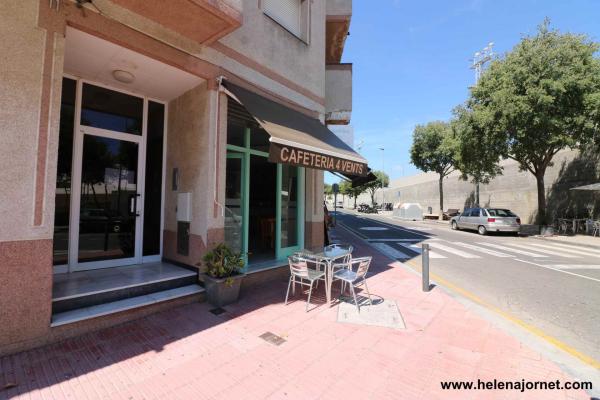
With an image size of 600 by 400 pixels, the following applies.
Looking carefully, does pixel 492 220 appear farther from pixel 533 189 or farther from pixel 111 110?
pixel 111 110

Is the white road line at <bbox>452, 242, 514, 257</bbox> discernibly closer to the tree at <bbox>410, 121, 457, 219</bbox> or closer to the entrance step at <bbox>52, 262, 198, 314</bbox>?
the entrance step at <bbox>52, 262, 198, 314</bbox>

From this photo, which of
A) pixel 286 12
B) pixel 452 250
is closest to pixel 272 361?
pixel 286 12

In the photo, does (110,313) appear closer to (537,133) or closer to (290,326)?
(290,326)

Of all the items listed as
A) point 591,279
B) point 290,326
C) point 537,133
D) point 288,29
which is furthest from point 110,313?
point 537,133

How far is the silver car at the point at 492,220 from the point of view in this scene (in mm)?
16594

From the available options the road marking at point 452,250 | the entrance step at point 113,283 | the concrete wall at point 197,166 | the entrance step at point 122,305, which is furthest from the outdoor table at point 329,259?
the road marking at point 452,250

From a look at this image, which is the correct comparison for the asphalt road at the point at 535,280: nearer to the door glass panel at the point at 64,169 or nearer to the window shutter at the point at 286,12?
the window shutter at the point at 286,12

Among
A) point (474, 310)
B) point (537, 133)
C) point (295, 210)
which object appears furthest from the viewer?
point (537, 133)

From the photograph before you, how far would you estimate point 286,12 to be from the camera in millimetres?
7598

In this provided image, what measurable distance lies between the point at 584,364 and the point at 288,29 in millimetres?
8394

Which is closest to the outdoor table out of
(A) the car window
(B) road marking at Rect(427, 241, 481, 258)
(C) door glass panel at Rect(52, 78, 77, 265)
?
(C) door glass panel at Rect(52, 78, 77, 265)

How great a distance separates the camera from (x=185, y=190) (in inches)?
229

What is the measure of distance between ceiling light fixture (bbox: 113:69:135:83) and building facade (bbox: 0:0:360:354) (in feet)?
0.10

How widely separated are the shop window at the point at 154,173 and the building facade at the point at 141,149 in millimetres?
29
